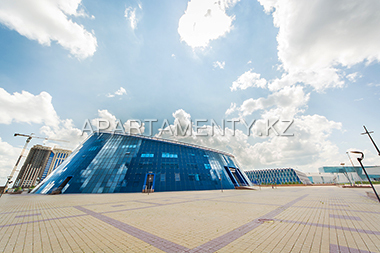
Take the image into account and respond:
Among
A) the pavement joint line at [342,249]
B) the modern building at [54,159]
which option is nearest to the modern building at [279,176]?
the pavement joint line at [342,249]

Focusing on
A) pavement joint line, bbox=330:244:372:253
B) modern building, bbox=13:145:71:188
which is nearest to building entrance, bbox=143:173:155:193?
pavement joint line, bbox=330:244:372:253

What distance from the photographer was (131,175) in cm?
3719

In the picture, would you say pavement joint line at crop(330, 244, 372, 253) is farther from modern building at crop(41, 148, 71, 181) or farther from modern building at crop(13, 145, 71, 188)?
modern building at crop(41, 148, 71, 181)

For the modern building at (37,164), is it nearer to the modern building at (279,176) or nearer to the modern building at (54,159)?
the modern building at (54,159)

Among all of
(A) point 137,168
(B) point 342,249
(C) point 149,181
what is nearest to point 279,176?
(C) point 149,181

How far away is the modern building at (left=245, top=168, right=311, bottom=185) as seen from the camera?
446 ft

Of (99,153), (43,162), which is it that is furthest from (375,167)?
(43,162)

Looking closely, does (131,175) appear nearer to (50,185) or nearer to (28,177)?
(50,185)

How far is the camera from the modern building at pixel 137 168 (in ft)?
115

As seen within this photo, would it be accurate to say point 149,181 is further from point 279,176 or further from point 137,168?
point 279,176

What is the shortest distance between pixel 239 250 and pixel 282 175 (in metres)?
172

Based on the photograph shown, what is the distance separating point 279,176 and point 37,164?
892 feet

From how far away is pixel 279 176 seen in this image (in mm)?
145750

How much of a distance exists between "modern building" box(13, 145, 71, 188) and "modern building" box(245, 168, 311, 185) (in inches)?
9438
